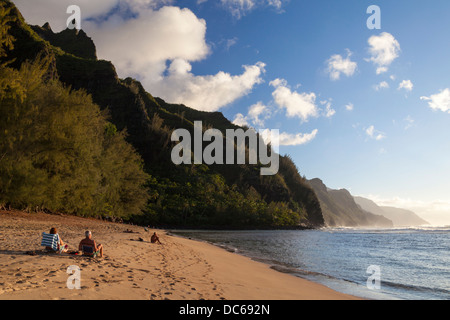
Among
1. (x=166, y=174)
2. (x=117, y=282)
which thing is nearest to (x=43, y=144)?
(x=117, y=282)

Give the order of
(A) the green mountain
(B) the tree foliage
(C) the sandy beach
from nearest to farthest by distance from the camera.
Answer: (C) the sandy beach, (B) the tree foliage, (A) the green mountain

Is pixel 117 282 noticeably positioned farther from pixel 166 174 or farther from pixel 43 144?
pixel 166 174

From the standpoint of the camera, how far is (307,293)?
10.8 meters

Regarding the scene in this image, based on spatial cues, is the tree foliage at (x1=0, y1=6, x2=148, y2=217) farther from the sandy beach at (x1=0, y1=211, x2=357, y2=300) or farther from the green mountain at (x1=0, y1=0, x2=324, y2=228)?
the green mountain at (x1=0, y1=0, x2=324, y2=228)

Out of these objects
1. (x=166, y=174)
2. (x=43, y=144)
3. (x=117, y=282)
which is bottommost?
(x=117, y=282)

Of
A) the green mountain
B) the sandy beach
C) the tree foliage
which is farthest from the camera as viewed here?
the green mountain

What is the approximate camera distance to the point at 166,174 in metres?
107

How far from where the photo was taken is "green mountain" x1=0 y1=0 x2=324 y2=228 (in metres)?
82.4

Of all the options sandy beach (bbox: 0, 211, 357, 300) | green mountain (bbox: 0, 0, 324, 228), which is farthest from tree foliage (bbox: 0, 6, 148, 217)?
green mountain (bbox: 0, 0, 324, 228)

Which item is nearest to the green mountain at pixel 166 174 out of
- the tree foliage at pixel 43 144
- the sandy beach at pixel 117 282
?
the tree foliage at pixel 43 144

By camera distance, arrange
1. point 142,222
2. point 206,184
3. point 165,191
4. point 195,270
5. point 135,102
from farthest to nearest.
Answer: point 135,102 → point 206,184 → point 165,191 → point 142,222 → point 195,270
